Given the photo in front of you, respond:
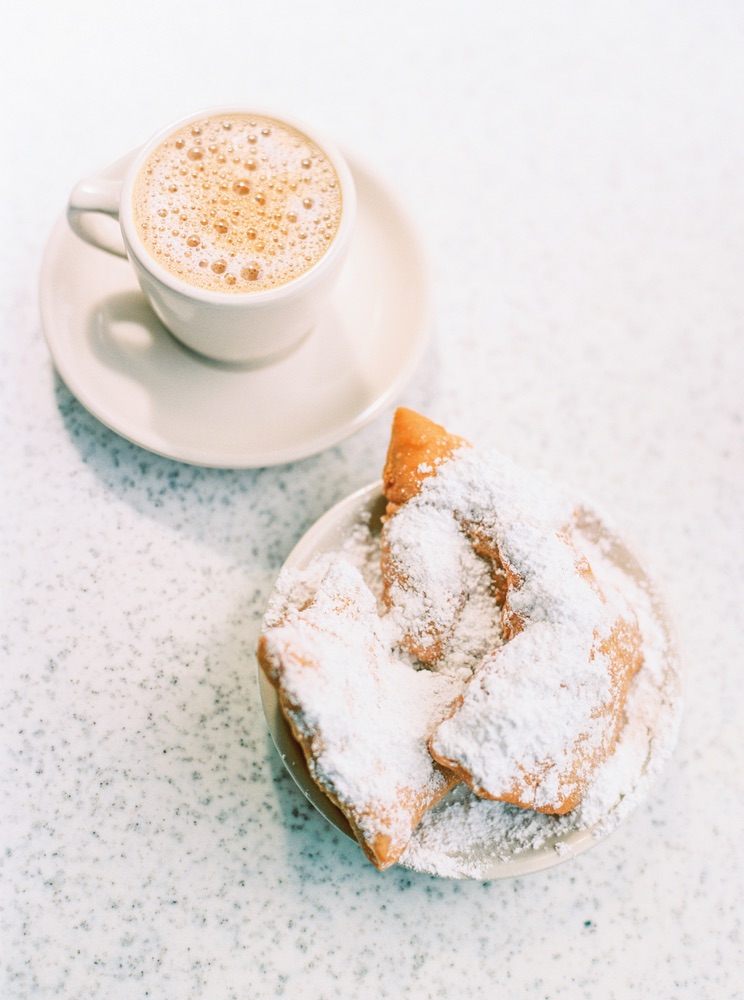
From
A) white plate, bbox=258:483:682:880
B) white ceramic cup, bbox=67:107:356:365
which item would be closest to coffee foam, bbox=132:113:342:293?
white ceramic cup, bbox=67:107:356:365

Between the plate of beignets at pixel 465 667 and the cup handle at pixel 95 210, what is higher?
the cup handle at pixel 95 210

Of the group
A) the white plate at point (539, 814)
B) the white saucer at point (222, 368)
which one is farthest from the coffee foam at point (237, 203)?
the white plate at point (539, 814)

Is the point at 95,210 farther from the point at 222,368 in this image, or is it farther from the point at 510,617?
the point at 510,617

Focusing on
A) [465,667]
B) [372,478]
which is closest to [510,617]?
[465,667]

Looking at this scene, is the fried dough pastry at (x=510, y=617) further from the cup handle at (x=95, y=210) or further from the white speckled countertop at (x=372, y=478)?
the cup handle at (x=95, y=210)

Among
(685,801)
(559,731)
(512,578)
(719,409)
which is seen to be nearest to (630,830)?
(685,801)

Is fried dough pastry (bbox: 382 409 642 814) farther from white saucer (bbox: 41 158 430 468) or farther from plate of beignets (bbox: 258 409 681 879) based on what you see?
white saucer (bbox: 41 158 430 468)
